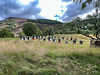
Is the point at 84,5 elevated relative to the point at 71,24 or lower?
elevated

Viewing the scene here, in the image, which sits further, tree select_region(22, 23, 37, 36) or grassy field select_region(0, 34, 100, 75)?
tree select_region(22, 23, 37, 36)

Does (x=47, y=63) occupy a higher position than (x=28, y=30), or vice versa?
(x=28, y=30)

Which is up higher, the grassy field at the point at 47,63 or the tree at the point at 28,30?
the tree at the point at 28,30

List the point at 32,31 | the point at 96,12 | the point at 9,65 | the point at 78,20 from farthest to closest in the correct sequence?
the point at 32,31, the point at 78,20, the point at 96,12, the point at 9,65

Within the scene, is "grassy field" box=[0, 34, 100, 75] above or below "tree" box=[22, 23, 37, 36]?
below

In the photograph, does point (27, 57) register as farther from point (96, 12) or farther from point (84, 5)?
point (96, 12)

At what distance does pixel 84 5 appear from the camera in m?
5.10

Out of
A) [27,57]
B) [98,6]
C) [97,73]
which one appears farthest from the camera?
[98,6]

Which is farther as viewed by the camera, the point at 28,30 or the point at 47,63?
the point at 28,30

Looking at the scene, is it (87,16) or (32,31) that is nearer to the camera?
(87,16)

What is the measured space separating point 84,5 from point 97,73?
4994 millimetres

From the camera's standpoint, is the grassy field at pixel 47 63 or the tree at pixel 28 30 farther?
the tree at pixel 28 30

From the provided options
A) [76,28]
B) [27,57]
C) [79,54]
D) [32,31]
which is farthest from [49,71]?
[32,31]

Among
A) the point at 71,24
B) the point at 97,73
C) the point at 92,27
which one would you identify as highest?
the point at 71,24
